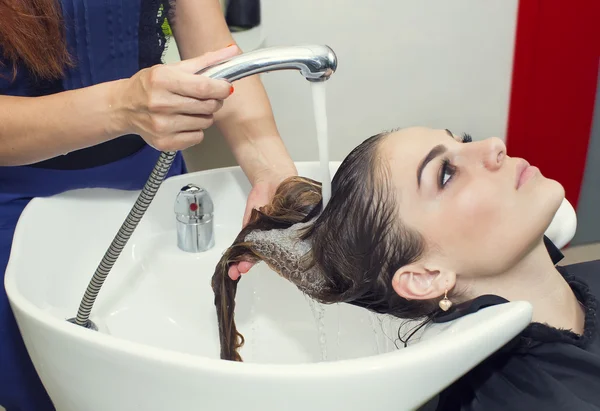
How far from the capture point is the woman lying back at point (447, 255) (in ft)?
2.84

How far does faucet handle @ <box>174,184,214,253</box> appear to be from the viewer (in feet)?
3.48

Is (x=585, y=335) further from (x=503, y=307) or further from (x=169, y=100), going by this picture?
(x=169, y=100)

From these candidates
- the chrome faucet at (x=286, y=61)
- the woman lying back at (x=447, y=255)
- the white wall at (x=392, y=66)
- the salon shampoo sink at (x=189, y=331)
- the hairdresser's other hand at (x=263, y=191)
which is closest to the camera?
the salon shampoo sink at (x=189, y=331)

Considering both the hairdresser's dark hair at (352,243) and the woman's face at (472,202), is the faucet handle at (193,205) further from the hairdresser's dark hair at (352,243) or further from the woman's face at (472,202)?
the woman's face at (472,202)

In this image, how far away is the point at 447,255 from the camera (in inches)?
35.3

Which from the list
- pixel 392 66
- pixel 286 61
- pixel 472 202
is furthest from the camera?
pixel 392 66

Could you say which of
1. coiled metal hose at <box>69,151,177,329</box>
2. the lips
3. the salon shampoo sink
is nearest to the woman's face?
the lips

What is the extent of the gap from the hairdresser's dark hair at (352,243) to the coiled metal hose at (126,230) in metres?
0.16

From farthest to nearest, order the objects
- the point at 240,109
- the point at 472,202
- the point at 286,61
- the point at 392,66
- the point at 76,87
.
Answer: the point at 392,66, the point at 240,109, the point at 76,87, the point at 472,202, the point at 286,61

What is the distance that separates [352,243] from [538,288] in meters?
0.28

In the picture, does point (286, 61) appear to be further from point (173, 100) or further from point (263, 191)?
point (263, 191)

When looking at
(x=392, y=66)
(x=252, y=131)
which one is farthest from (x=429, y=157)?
(x=392, y=66)

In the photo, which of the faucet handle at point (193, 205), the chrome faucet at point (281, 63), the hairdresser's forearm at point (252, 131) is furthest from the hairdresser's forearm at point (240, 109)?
the chrome faucet at point (281, 63)

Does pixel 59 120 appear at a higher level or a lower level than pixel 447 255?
higher
